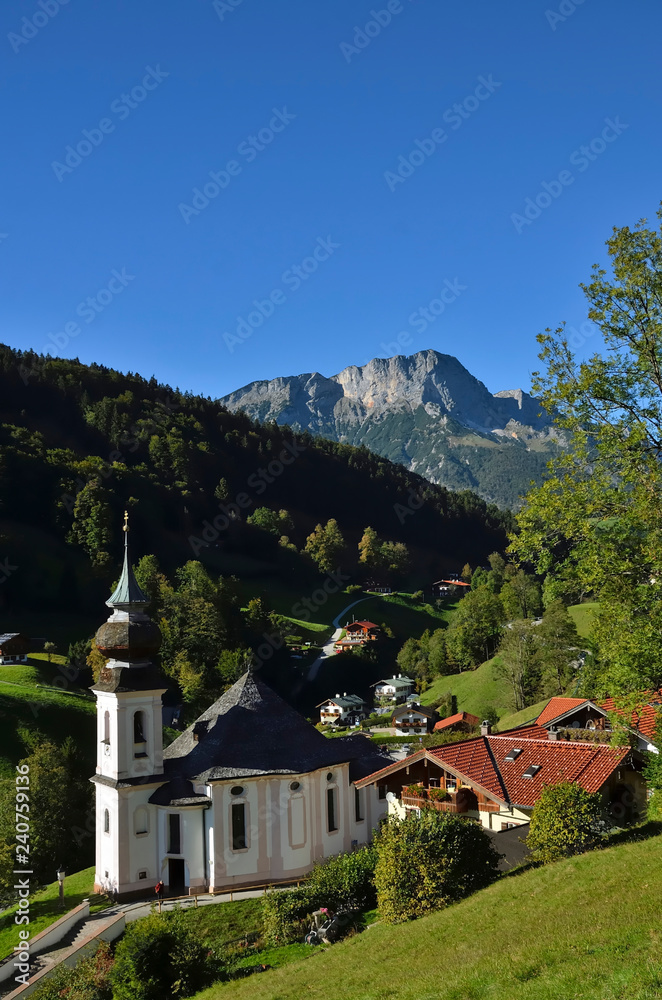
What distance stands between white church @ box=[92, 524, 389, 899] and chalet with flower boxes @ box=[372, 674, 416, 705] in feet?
180

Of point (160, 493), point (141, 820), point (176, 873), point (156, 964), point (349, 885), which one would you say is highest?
point (160, 493)

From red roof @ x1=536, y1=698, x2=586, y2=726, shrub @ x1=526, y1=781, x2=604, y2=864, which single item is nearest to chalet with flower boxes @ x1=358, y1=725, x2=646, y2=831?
shrub @ x1=526, y1=781, x2=604, y2=864

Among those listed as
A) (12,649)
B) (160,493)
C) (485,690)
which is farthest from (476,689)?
(160,493)

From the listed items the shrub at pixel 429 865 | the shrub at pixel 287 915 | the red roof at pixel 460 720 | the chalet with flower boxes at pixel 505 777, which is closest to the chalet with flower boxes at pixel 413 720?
the red roof at pixel 460 720

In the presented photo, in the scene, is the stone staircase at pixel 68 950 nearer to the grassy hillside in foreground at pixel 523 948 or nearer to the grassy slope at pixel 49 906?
the grassy slope at pixel 49 906

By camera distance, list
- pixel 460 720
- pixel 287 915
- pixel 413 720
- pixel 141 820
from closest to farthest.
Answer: pixel 287 915, pixel 141 820, pixel 460 720, pixel 413 720

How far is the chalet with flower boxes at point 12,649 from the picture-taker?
221ft

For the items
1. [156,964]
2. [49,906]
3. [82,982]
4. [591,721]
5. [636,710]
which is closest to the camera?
[636,710]

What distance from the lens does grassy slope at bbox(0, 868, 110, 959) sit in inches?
1183

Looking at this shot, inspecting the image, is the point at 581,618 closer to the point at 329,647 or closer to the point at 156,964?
the point at 329,647

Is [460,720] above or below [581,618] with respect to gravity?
below

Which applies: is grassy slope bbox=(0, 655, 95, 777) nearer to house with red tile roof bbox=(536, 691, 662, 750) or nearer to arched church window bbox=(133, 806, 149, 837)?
arched church window bbox=(133, 806, 149, 837)

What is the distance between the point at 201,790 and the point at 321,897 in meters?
8.08

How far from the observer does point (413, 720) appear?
247 ft
